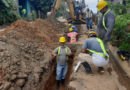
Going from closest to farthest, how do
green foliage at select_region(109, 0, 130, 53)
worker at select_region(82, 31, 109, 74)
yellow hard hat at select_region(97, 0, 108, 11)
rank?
worker at select_region(82, 31, 109, 74) → yellow hard hat at select_region(97, 0, 108, 11) → green foliage at select_region(109, 0, 130, 53)

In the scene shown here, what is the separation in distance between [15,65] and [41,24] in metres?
6.62

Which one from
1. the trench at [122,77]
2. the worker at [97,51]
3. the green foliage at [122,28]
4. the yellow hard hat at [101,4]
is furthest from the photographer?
the green foliage at [122,28]

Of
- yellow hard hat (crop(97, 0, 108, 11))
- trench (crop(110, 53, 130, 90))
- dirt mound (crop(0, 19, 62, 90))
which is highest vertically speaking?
yellow hard hat (crop(97, 0, 108, 11))

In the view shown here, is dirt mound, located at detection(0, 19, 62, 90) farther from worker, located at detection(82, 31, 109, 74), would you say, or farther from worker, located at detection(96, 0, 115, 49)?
worker, located at detection(96, 0, 115, 49)

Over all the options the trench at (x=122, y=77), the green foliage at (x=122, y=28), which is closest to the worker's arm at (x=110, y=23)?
the trench at (x=122, y=77)

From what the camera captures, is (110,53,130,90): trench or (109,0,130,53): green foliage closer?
(110,53,130,90): trench

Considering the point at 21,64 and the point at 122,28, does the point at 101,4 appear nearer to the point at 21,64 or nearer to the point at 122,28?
the point at 21,64

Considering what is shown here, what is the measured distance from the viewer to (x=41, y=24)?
10.6 m

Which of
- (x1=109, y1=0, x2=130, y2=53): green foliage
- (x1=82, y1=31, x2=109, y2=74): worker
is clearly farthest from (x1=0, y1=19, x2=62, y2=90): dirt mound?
(x1=109, y1=0, x2=130, y2=53): green foliage

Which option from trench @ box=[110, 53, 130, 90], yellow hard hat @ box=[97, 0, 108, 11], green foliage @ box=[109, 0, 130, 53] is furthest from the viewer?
green foliage @ box=[109, 0, 130, 53]

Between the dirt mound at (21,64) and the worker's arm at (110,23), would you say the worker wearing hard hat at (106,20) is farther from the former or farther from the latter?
the dirt mound at (21,64)

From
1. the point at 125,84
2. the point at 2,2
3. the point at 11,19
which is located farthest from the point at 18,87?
the point at 11,19

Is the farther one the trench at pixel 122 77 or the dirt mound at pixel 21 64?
the trench at pixel 122 77

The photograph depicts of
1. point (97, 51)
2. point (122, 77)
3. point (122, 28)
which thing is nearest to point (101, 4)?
point (97, 51)
